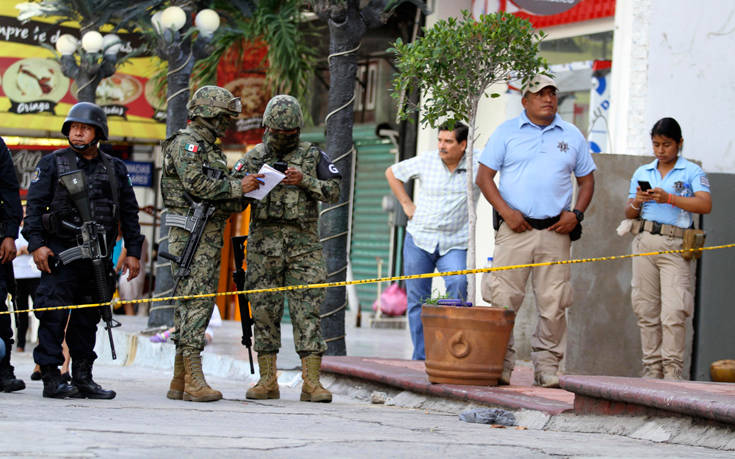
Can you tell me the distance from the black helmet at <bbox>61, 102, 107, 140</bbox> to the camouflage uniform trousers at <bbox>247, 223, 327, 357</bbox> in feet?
3.73

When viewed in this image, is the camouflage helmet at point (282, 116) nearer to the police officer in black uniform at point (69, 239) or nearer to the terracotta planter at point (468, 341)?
the police officer in black uniform at point (69, 239)

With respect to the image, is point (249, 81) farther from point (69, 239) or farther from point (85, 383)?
point (85, 383)

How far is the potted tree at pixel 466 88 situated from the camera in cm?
718

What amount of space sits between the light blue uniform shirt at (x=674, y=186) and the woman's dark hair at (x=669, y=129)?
214 millimetres

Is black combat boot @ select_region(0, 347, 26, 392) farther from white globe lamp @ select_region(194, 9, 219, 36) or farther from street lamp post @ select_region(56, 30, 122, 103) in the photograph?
street lamp post @ select_region(56, 30, 122, 103)

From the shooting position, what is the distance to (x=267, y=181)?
710 cm

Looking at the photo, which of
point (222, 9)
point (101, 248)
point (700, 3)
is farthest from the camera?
point (222, 9)

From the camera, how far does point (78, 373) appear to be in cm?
736

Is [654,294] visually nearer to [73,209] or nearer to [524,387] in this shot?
[524,387]

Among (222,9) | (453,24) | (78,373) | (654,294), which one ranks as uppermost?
(222,9)

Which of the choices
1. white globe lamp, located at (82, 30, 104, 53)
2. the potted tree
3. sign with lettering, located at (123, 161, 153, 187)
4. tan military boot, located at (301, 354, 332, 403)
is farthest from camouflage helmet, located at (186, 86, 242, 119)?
sign with lettering, located at (123, 161, 153, 187)

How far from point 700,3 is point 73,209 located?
5705 mm

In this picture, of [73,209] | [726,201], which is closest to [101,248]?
[73,209]

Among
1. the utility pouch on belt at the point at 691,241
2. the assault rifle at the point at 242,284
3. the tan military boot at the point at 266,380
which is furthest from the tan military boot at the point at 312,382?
the utility pouch on belt at the point at 691,241
